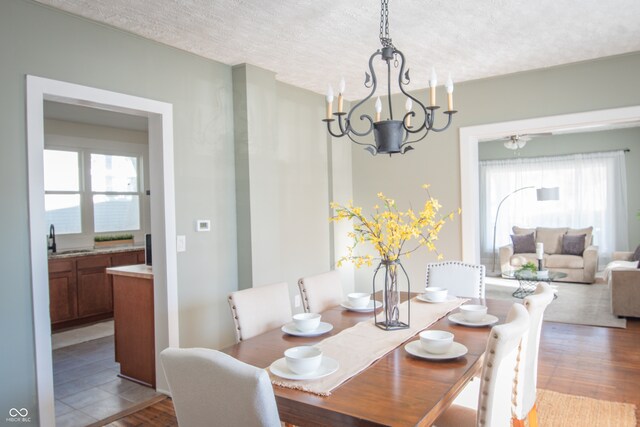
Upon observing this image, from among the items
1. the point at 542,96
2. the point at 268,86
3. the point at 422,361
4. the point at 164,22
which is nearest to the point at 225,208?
the point at 268,86

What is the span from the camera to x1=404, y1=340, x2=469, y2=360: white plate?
69.8 inches

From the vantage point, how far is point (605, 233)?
8188 mm

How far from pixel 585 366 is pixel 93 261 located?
5.05m

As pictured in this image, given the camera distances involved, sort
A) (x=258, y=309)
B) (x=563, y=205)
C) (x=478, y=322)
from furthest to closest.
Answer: (x=563, y=205)
(x=258, y=309)
(x=478, y=322)

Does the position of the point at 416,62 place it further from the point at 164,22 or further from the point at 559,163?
the point at 559,163

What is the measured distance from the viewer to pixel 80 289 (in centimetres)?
520

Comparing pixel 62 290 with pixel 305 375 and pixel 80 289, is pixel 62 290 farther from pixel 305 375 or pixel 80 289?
pixel 305 375

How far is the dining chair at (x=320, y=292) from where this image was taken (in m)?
2.83

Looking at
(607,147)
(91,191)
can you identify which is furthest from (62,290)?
(607,147)

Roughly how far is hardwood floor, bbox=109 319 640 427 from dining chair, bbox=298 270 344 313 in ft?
3.68

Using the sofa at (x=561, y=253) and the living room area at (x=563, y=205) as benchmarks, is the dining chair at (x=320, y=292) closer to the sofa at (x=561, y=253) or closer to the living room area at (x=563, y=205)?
the living room area at (x=563, y=205)

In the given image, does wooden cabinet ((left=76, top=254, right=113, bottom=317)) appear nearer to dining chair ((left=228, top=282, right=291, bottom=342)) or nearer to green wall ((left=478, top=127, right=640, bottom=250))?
dining chair ((left=228, top=282, right=291, bottom=342))

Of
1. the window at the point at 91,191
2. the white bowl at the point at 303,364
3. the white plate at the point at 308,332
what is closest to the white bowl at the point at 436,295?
the white plate at the point at 308,332

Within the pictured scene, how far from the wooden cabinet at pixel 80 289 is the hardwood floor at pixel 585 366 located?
256 centimetres
